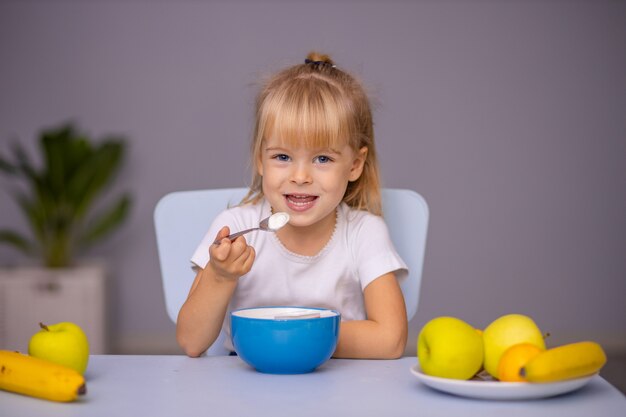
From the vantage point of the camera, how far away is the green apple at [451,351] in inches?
37.8

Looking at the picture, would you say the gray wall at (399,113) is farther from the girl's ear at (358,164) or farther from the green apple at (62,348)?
the green apple at (62,348)

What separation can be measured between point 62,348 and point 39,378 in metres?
0.10

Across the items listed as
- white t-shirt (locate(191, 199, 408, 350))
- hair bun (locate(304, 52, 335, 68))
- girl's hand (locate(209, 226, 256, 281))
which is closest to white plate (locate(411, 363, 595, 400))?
girl's hand (locate(209, 226, 256, 281))

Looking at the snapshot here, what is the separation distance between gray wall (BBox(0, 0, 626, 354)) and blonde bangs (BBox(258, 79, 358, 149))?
3151 mm

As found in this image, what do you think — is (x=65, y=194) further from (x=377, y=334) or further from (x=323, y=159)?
(x=377, y=334)

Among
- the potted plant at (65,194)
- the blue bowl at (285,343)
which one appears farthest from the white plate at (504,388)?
the potted plant at (65,194)

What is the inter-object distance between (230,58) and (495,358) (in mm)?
Answer: 3905

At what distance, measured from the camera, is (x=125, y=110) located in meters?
4.67

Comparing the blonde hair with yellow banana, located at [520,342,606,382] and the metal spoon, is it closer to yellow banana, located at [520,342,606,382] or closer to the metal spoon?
the metal spoon

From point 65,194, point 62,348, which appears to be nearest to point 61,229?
point 65,194

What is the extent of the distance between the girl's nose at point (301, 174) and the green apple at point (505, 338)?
1.80 feet

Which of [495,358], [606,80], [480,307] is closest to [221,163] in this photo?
[480,307]

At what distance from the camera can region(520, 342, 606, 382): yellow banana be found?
0.88m

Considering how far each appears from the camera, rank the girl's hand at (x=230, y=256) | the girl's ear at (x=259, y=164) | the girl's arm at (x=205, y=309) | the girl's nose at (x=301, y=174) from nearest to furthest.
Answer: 1. the girl's hand at (x=230, y=256)
2. the girl's arm at (x=205, y=309)
3. the girl's nose at (x=301, y=174)
4. the girl's ear at (x=259, y=164)
